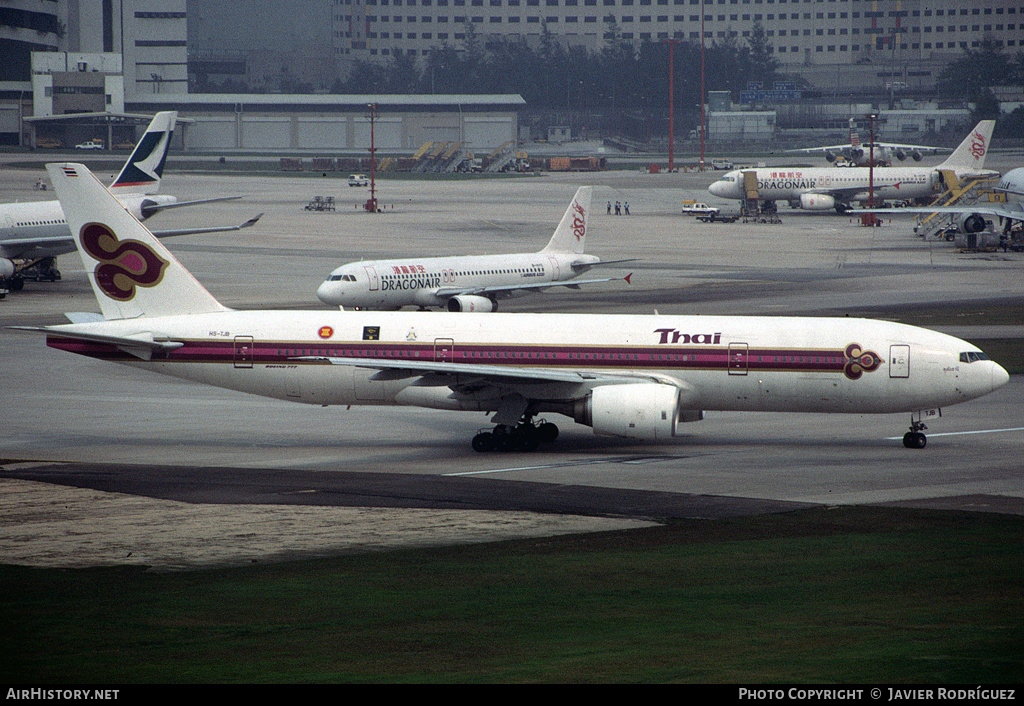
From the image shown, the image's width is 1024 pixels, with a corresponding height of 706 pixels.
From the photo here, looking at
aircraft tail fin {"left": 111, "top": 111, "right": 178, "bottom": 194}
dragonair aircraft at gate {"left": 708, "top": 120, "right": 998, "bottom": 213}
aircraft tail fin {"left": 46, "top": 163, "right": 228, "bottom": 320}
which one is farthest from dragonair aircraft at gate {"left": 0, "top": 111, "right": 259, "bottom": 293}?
dragonair aircraft at gate {"left": 708, "top": 120, "right": 998, "bottom": 213}

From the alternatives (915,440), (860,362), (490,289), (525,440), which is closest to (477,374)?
(525,440)

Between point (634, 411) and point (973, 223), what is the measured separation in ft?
271

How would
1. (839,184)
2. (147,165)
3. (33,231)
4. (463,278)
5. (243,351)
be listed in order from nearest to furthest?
(243,351) < (463,278) < (33,231) < (147,165) < (839,184)

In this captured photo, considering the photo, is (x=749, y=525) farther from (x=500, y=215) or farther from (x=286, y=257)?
(x=500, y=215)

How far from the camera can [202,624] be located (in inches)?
761

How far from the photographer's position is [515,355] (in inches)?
1553

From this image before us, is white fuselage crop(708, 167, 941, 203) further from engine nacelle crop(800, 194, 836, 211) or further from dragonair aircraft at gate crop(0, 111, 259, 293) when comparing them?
dragonair aircraft at gate crop(0, 111, 259, 293)

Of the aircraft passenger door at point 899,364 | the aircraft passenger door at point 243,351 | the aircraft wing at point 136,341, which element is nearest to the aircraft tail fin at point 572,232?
the aircraft passenger door at point 243,351

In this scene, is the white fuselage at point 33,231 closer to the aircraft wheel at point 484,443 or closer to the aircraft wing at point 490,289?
the aircraft wing at point 490,289

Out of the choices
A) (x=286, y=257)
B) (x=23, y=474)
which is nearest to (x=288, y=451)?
(x=23, y=474)

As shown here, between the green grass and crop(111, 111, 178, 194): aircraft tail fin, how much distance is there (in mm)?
69871

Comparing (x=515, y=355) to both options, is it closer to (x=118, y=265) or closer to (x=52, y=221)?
(x=118, y=265)

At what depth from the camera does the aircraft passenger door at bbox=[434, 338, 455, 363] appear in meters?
39.5

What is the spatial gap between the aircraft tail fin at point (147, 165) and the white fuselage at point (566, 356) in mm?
52254
